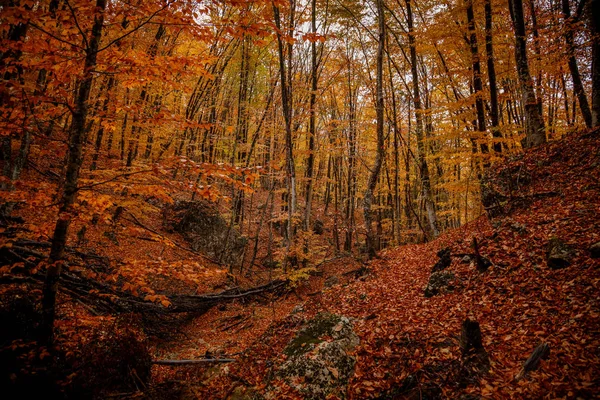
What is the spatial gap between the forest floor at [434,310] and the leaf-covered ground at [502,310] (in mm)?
22

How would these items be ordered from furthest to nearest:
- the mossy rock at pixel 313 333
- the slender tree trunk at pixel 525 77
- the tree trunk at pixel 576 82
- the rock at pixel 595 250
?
the tree trunk at pixel 576 82 → the slender tree trunk at pixel 525 77 → the mossy rock at pixel 313 333 → the rock at pixel 595 250

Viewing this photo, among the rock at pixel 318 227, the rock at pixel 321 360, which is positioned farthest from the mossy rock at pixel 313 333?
the rock at pixel 318 227

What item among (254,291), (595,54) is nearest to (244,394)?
(254,291)

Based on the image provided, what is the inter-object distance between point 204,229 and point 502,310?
15379mm

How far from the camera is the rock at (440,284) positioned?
6.57 meters

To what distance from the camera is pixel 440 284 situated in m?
6.73

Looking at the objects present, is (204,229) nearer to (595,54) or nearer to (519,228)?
(519,228)

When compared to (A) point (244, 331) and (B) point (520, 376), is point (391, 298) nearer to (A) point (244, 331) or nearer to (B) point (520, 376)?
(B) point (520, 376)

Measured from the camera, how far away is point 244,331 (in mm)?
9359

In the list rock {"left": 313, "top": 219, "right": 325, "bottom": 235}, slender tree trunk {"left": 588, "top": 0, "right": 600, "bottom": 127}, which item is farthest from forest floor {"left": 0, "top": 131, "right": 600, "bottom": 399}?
rock {"left": 313, "top": 219, "right": 325, "bottom": 235}

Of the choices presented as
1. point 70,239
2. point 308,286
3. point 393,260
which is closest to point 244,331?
point 308,286

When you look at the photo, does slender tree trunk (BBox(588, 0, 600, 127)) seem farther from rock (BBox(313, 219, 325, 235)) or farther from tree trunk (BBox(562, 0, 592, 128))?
rock (BBox(313, 219, 325, 235))

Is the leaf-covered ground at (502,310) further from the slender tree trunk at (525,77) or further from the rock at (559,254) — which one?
the slender tree trunk at (525,77)

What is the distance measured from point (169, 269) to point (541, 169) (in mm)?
10952
